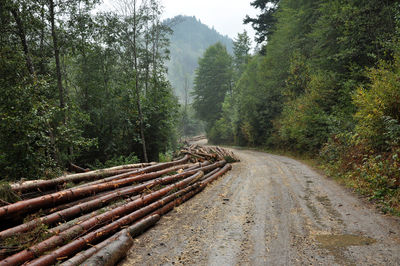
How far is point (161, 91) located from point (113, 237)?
15.9 meters

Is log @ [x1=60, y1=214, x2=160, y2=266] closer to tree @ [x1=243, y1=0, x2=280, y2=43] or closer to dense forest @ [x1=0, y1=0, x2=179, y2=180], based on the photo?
dense forest @ [x1=0, y1=0, x2=179, y2=180]

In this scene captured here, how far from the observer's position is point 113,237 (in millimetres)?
4188

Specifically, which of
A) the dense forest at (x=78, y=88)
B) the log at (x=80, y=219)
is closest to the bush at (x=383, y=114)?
the log at (x=80, y=219)

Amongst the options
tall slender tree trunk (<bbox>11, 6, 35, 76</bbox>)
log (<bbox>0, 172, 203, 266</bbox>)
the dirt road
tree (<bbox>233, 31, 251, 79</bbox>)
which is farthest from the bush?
tree (<bbox>233, 31, 251, 79</bbox>)

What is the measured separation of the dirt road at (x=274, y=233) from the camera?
3.69 meters

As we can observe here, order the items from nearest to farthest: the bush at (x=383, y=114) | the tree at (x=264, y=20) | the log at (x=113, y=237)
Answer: the log at (x=113, y=237) → the bush at (x=383, y=114) → the tree at (x=264, y=20)

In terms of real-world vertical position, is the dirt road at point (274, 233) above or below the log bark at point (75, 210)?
below

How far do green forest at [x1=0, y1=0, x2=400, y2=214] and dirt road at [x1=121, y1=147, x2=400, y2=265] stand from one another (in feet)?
4.15

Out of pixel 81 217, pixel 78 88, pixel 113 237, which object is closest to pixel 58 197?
pixel 81 217

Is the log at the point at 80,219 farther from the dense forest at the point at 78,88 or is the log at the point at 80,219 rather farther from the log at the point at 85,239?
the dense forest at the point at 78,88

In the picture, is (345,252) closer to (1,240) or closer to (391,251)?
(391,251)

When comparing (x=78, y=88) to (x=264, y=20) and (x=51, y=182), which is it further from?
(x=264, y=20)

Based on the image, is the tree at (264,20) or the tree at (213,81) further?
the tree at (213,81)

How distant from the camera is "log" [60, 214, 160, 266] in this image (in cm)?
334
